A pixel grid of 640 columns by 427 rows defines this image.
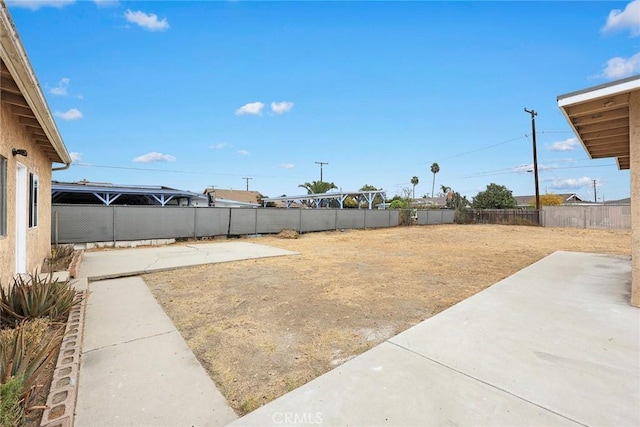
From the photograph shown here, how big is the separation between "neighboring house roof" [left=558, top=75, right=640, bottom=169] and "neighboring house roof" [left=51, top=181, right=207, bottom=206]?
20194mm

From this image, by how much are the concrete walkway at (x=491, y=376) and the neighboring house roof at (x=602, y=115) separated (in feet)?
9.62

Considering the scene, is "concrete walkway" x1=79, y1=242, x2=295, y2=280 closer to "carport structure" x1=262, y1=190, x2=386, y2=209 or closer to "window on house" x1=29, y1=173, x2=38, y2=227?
"window on house" x1=29, y1=173, x2=38, y2=227

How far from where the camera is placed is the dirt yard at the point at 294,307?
2492 mm

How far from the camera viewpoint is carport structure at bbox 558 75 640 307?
370cm

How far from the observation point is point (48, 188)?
23.1 feet

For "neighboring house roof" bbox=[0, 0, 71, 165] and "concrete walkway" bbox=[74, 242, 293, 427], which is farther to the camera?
"neighboring house roof" bbox=[0, 0, 71, 165]

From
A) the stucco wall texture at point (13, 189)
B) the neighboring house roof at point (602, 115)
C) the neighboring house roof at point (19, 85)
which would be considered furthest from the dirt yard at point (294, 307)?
the neighboring house roof at point (602, 115)

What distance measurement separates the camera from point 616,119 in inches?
195

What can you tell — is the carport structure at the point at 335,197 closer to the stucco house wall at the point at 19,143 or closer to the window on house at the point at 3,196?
the stucco house wall at the point at 19,143

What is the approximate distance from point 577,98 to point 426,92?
1335 cm

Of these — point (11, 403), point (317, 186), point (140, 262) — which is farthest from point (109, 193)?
point (317, 186)

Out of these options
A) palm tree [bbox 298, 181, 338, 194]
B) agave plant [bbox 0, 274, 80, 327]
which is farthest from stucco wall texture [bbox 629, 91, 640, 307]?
palm tree [bbox 298, 181, 338, 194]

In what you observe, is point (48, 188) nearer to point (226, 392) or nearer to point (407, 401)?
point (226, 392)

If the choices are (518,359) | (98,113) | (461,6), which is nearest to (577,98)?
(518,359)
